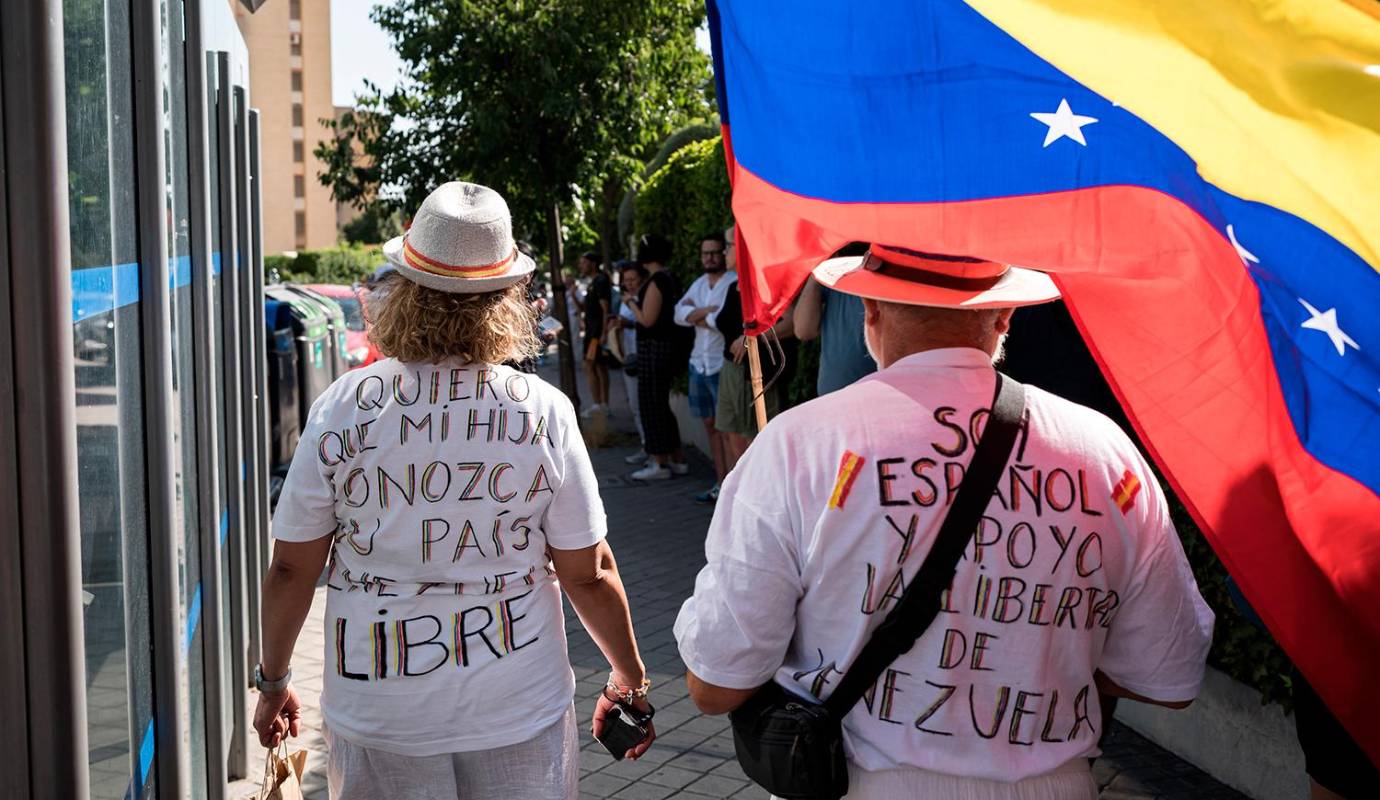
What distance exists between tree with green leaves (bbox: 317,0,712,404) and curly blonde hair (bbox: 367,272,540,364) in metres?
11.6

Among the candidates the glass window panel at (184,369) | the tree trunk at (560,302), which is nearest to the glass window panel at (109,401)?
the glass window panel at (184,369)

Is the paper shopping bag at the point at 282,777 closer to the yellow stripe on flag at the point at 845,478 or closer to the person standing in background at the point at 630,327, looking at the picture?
the yellow stripe on flag at the point at 845,478

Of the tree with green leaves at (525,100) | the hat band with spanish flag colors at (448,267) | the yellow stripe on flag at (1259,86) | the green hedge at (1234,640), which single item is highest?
the tree with green leaves at (525,100)

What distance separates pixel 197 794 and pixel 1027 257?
9.04 feet

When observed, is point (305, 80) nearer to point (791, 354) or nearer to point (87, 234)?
point (791, 354)

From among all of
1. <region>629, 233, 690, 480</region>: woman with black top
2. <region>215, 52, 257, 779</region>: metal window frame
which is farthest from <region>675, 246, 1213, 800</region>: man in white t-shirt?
<region>629, 233, 690, 480</region>: woman with black top

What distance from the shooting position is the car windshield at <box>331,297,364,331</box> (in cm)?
1731

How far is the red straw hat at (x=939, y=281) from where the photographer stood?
245 cm

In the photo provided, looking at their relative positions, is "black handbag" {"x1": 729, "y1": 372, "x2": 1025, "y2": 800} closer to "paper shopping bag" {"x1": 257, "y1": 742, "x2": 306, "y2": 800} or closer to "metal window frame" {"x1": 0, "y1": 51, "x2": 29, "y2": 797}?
"metal window frame" {"x1": 0, "y1": 51, "x2": 29, "y2": 797}

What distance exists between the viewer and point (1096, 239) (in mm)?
2547

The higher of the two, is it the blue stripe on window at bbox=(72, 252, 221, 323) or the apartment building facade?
the apartment building facade

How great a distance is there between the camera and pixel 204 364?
3.97 metres

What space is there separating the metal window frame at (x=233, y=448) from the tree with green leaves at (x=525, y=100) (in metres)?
9.53

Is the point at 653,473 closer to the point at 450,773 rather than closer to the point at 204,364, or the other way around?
the point at 204,364
